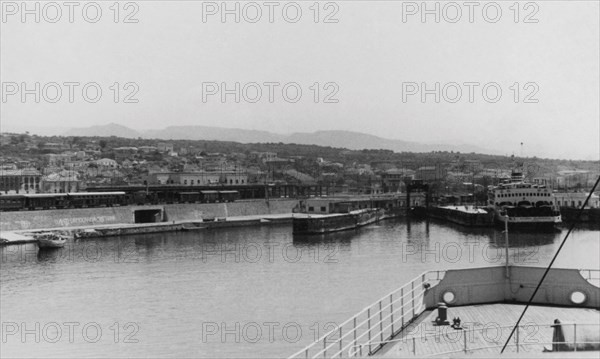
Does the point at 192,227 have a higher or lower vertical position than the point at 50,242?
lower

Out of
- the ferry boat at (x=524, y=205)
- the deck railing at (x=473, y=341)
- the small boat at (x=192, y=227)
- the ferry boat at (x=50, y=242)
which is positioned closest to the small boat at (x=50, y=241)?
the ferry boat at (x=50, y=242)

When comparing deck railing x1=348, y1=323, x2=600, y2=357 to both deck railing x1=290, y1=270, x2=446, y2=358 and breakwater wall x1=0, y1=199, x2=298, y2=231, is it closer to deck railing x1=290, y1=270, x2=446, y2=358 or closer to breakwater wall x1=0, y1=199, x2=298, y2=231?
deck railing x1=290, y1=270, x2=446, y2=358

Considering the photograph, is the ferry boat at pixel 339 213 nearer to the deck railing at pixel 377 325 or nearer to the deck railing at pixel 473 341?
the deck railing at pixel 377 325

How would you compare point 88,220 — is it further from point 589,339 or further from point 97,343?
point 589,339

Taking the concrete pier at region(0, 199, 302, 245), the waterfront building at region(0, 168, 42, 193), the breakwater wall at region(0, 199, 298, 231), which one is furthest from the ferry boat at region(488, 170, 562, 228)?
the waterfront building at region(0, 168, 42, 193)

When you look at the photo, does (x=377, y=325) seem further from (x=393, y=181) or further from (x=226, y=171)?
(x=393, y=181)

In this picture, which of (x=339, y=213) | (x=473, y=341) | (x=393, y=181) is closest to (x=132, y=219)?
(x=339, y=213)
